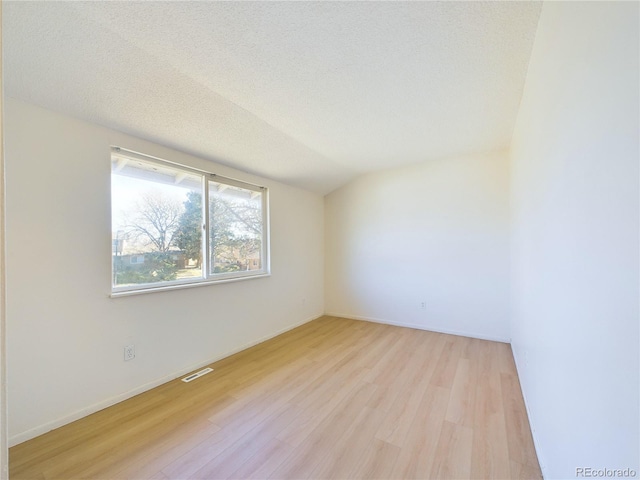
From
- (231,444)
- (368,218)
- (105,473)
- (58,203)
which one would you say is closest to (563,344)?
(231,444)

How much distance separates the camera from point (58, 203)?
5.69 feet

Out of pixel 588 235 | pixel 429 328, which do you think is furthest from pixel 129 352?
pixel 429 328

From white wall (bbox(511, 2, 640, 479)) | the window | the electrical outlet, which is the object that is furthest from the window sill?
white wall (bbox(511, 2, 640, 479))

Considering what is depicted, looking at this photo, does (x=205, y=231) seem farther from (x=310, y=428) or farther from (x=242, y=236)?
(x=310, y=428)

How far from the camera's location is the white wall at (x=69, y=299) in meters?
1.58

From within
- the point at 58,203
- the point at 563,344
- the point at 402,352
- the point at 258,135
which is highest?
the point at 258,135

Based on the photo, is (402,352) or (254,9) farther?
(402,352)

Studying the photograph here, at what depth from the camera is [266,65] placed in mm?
1645

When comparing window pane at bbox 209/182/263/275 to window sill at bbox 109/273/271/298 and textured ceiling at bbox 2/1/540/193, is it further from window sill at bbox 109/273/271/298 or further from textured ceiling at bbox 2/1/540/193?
textured ceiling at bbox 2/1/540/193

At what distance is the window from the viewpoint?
211 cm

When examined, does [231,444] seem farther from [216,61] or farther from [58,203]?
[216,61]

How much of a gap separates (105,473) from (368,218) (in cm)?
380

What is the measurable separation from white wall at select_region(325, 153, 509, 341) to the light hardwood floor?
0.92m

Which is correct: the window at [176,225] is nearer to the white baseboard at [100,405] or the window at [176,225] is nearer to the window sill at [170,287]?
the window sill at [170,287]
